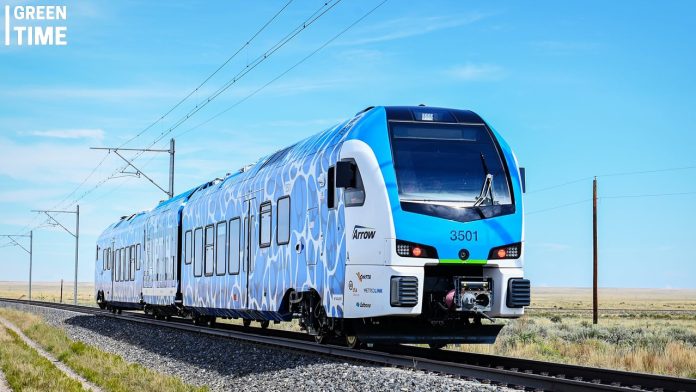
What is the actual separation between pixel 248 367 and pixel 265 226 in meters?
4.02

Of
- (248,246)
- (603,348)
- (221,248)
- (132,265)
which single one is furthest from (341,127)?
(132,265)

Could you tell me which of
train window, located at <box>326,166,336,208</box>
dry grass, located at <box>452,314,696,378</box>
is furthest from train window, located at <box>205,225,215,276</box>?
train window, located at <box>326,166,336,208</box>

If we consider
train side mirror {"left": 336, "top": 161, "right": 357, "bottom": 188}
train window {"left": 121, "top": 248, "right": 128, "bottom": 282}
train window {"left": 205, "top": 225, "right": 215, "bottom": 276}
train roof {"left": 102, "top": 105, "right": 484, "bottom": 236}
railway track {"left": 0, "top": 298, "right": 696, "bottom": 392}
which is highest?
train roof {"left": 102, "top": 105, "right": 484, "bottom": 236}

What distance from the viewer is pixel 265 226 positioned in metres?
18.2

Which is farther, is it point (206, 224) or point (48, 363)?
point (206, 224)

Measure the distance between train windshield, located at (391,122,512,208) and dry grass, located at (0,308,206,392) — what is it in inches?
170

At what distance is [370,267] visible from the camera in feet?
44.2

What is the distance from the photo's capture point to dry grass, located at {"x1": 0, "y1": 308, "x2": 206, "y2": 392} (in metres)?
12.9

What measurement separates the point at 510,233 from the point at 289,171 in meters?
4.81

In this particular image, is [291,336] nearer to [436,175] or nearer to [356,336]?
[356,336]

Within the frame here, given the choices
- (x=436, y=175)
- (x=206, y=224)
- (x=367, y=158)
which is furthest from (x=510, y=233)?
(x=206, y=224)

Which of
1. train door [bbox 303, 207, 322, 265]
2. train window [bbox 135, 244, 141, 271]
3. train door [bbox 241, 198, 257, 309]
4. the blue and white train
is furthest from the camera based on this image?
train window [bbox 135, 244, 141, 271]

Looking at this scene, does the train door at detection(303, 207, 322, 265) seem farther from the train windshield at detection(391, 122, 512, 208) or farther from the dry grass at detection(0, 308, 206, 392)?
the dry grass at detection(0, 308, 206, 392)

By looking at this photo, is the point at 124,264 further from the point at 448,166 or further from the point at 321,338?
the point at 448,166
